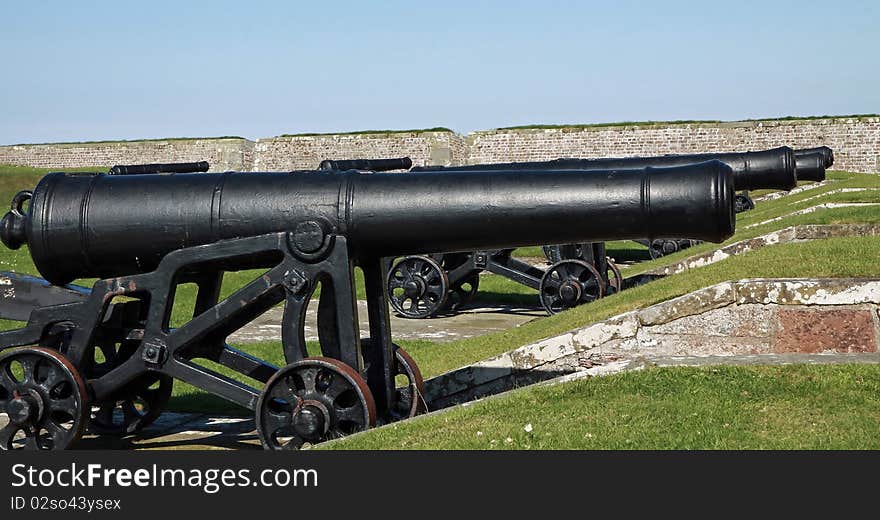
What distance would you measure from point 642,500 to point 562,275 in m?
7.87

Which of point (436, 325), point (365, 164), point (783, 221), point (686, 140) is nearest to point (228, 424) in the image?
point (365, 164)

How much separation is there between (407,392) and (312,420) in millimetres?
1011

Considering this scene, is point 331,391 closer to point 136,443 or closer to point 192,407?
point 136,443

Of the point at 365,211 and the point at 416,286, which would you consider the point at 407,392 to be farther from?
the point at 416,286

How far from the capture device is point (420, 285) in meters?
12.1

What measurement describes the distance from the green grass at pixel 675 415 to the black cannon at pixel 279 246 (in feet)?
1.90

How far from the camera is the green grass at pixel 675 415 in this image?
166 inches

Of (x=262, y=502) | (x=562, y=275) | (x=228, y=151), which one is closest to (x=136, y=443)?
(x=262, y=502)

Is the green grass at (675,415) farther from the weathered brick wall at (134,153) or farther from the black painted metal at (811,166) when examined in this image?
the weathered brick wall at (134,153)

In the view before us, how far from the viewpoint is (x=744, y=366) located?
5082mm

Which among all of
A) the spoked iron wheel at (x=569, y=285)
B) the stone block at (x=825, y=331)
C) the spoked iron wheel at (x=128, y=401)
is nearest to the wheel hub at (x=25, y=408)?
the spoked iron wheel at (x=128, y=401)

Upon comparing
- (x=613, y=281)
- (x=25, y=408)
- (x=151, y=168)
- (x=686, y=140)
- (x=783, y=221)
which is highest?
(x=686, y=140)

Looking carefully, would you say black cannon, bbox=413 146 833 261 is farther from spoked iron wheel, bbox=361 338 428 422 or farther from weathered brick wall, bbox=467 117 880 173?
weathered brick wall, bbox=467 117 880 173

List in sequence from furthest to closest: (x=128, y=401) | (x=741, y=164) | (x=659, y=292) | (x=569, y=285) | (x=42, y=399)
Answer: (x=569, y=285) → (x=741, y=164) → (x=659, y=292) → (x=128, y=401) → (x=42, y=399)
